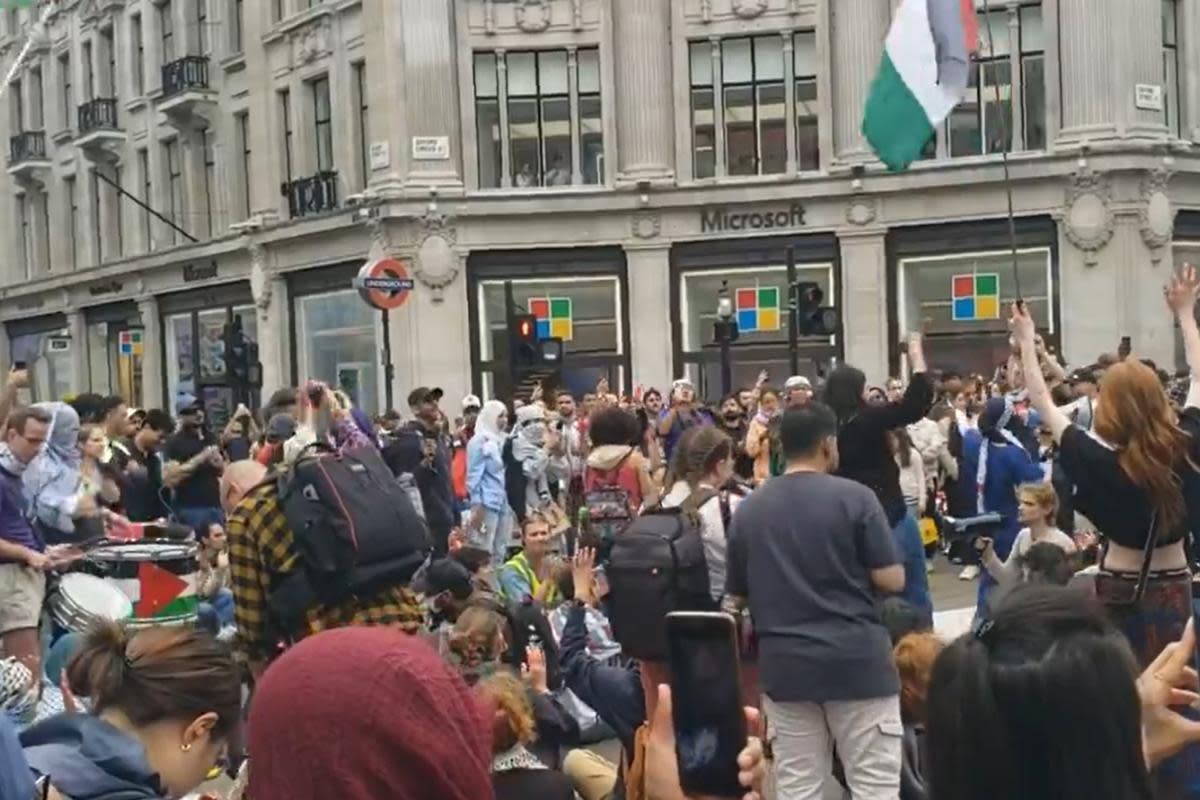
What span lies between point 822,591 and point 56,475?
16.2 ft

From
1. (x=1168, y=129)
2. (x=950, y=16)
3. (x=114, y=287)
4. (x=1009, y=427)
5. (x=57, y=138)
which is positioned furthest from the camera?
(x=57, y=138)

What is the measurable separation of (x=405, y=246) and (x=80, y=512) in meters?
20.1

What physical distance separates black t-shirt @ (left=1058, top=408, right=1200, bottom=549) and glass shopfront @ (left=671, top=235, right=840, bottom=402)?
22953mm

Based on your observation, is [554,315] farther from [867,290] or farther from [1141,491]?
[1141,491]

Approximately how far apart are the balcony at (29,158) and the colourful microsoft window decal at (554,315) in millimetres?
21959

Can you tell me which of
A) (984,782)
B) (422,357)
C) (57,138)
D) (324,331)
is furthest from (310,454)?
(57,138)

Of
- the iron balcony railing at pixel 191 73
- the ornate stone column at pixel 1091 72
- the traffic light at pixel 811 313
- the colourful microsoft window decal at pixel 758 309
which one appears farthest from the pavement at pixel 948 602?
the iron balcony railing at pixel 191 73

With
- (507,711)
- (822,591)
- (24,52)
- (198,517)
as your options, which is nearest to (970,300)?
(24,52)

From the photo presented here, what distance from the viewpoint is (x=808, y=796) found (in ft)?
18.1

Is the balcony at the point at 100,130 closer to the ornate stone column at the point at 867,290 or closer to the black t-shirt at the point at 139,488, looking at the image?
the ornate stone column at the point at 867,290

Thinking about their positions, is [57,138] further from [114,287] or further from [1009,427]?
[1009,427]

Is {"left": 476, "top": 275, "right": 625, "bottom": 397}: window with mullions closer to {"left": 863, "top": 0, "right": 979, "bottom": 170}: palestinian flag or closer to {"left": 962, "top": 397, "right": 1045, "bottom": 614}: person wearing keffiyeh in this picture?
{"left": 962, "top": 397, "right": 1045, "bottom": 614}: person wearing keffiyeh

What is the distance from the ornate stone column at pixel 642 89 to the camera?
2873 centimetres

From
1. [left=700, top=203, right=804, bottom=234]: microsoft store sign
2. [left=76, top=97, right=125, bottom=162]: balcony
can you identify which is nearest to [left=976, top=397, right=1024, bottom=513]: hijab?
[left=700, top=203, right=804, bottom=234]: microsoft store sign
